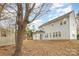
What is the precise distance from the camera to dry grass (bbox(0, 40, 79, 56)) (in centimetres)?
286

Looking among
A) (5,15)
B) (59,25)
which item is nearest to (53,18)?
(59,25)

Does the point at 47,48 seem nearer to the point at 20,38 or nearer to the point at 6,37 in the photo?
the point at 20,38

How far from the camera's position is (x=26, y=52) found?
2.88m

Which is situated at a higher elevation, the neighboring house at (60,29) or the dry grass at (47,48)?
the neighboring house at (60,29)

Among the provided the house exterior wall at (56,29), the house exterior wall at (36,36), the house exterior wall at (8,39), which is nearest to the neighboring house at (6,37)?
the house exterior wall at (8,39)

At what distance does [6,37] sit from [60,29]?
56 cm

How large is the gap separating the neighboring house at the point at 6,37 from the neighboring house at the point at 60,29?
225mm

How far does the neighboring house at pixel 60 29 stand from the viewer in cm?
285

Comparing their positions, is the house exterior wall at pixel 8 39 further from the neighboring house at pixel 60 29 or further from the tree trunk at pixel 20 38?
the neighboring house at pixel 60 29

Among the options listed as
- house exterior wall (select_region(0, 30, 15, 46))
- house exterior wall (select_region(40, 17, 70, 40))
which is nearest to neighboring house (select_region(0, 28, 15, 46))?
house exterior wall (select_region(0, 30, 15, 46))

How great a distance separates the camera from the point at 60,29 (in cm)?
287

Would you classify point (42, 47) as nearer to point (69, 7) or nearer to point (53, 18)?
point (53, 18)

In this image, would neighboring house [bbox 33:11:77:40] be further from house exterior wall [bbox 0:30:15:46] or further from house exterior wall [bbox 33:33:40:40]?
house exterior wall [bbox 0:30:15:46]

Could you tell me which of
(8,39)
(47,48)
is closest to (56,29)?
(47,48)
